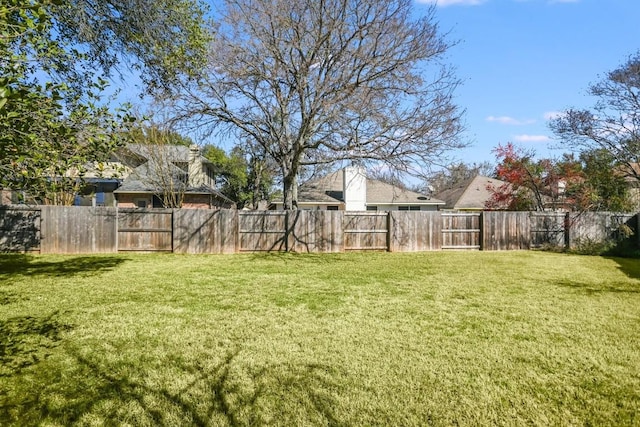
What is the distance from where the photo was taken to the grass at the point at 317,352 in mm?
2420

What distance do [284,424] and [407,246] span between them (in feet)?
35.9

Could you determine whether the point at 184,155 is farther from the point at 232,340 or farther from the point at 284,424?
the point at 284,424

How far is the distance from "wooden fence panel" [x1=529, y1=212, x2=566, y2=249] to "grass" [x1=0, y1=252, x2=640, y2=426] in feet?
23.4

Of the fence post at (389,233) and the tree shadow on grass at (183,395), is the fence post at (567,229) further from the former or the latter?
the tree shadow on grass at (183,395)

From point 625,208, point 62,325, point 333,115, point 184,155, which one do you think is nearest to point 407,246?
point 333,115

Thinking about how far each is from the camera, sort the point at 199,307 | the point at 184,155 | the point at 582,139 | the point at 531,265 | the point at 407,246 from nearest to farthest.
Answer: the point at 199,307 → the point at 531,265 → the point at 407,246 → the point at 582,139 → the point at 184,155

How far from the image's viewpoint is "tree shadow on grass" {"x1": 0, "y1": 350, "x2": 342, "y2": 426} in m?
2.32

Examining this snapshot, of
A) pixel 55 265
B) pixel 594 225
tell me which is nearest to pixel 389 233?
pixel 594 225

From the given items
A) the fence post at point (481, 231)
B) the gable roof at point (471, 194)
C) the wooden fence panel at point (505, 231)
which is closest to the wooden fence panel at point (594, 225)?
the wooden fence panel at point (505, 231)

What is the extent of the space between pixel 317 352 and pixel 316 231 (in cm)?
888

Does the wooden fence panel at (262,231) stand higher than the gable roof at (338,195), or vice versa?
the gable roof at (338,195)

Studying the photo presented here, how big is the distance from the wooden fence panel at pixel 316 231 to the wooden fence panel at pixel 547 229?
25.1ft

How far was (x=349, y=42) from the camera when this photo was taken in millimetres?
10320

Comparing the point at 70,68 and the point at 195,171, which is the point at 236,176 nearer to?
the point at 195,171
